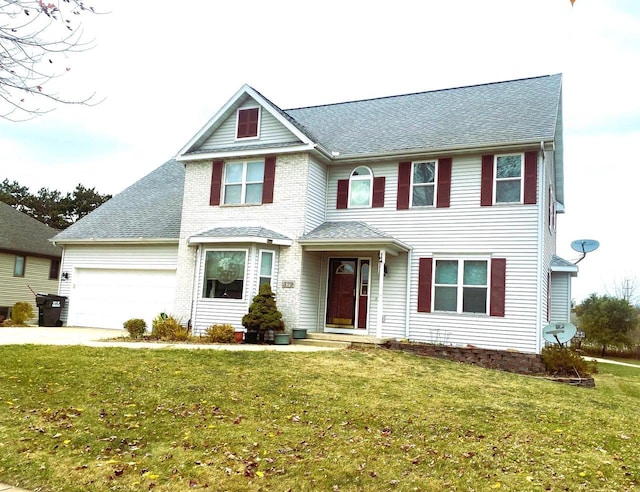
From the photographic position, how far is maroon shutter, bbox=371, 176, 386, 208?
53.2 ft

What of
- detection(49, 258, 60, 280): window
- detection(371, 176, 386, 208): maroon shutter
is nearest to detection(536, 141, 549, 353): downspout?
detection(371, 176, 386, 208): maroon shutter

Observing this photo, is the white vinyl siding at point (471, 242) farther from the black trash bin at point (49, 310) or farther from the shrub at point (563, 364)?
the black trash bin at point (49, 310)

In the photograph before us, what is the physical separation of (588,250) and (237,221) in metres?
10.7

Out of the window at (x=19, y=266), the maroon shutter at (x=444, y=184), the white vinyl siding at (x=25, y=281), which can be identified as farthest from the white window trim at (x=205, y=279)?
the window at (x=19, y=266)

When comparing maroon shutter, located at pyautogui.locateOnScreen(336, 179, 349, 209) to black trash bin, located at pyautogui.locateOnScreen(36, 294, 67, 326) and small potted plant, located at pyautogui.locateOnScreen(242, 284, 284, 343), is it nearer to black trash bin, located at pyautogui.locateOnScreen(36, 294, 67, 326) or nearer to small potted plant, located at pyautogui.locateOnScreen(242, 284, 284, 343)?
small potted plant, located at pyautogui.locateOnScreen(242, 284, 284, 343)

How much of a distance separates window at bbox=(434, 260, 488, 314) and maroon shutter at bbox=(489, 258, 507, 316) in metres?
0.23

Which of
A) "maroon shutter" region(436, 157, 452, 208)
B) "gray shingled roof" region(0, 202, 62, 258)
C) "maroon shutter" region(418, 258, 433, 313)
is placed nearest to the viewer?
"maroon shutter" region(418, 258, 433, 313)

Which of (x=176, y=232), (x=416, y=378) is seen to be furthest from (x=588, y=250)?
(x=176, y=232)

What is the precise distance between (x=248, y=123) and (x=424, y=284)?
7.23 m

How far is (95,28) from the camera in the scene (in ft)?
20.4

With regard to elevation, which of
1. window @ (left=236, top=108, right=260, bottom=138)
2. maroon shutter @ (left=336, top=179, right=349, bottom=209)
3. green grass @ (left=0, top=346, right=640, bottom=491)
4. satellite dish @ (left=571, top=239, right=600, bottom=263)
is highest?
window @ (left=236, top=108, right=260, bottom=138)

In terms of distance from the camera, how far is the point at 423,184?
15734mm

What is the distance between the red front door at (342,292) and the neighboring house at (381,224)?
0.11ft

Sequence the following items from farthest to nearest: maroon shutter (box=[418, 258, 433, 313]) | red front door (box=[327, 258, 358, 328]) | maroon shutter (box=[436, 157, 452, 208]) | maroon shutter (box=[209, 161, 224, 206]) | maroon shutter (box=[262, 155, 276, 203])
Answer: maroon shutter (box=[209, 161, 224, 206])
maroon shutter (box=[262, 155, 276, 203])
red front door (box=[327, 258, 358, 328])
maroon shutter (box=[436, 157, 452, 208])
maroon shutter (box=[418, 258, 433, 313])
